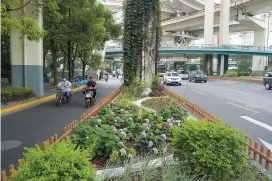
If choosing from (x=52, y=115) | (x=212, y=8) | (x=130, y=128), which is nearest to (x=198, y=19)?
(x=212, y=8)

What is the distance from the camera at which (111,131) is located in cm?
486

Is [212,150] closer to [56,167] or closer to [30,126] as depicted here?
[56,167]

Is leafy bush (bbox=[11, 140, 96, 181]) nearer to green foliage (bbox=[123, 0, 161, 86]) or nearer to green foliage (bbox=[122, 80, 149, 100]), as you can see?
green foliage (bbox=[122, 80, 149, 100])

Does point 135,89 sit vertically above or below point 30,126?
above

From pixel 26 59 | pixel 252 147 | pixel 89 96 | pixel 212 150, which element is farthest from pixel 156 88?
pixel 212 150

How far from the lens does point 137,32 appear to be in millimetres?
14625

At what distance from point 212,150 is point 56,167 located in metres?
2.16

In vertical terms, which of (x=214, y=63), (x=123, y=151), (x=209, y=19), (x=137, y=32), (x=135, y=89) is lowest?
(x=123, y=151)

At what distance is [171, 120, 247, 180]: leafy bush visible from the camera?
374 centimetres

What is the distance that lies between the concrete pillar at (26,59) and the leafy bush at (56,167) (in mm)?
13801

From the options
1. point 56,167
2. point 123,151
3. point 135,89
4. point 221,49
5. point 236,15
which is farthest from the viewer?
point 236,15

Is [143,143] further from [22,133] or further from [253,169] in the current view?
[22,133]

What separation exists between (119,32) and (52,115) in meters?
20.2

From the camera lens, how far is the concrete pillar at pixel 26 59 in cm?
1552
